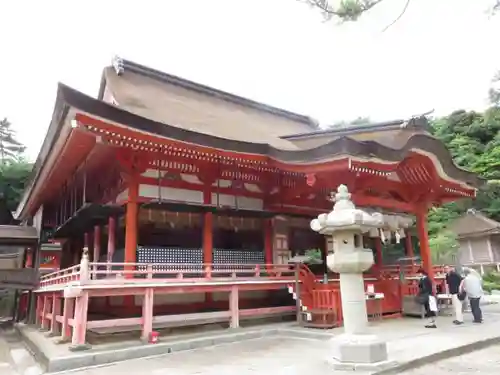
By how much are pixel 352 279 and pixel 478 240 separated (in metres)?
26.2

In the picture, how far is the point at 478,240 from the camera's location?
27.4m

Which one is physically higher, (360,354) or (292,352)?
(360,354)

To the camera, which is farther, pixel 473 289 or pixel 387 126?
pixel 387 126

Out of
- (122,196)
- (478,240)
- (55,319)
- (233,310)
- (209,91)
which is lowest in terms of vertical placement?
(55,319)

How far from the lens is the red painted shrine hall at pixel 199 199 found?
7.77m

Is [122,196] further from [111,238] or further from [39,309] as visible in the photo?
[39,309]

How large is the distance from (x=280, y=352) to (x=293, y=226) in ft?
17.4

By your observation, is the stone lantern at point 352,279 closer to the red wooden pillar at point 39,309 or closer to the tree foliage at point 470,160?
the red wooden pillar at point 39,309

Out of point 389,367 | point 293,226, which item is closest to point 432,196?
point 293,226

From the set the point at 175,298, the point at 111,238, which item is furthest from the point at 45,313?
the point at 175,298

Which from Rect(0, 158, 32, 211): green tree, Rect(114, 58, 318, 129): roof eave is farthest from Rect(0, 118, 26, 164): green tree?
Rect(114, 58, 318, 129): roof eave

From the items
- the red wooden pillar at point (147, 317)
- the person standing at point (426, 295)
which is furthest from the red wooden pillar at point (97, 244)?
the person standing at point (426, 295)

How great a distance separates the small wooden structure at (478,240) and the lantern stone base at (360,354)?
78.9ft

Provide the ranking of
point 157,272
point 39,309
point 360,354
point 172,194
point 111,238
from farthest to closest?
point 39,309 < point 111,238 < point 172,194 < point 157,272 < point 360,354
